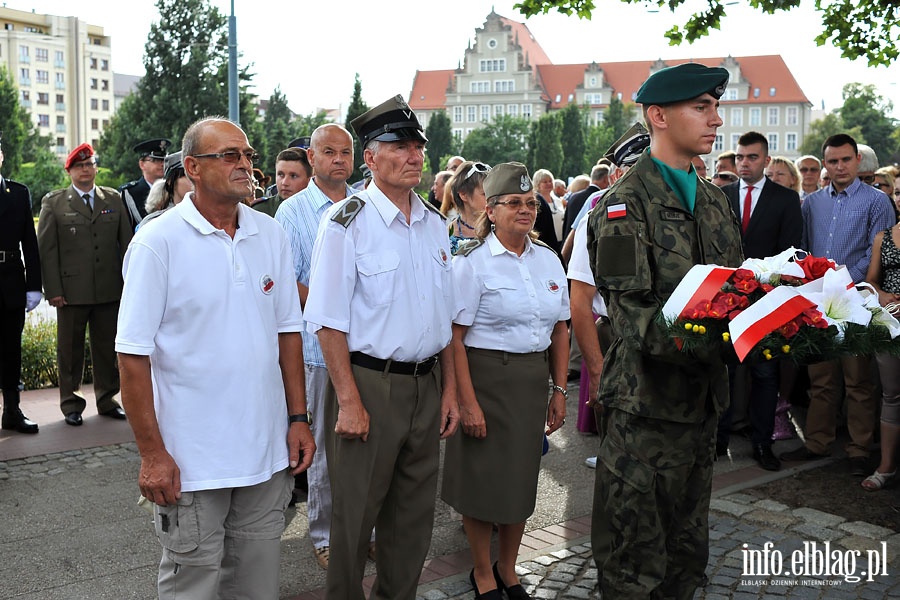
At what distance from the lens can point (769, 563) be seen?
5148 mm

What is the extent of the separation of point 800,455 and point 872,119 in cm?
9666

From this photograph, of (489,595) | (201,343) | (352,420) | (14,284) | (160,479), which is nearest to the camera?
(160,479)

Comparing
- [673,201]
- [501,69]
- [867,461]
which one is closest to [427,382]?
[673,201]

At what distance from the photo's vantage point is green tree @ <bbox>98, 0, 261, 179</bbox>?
5931cm

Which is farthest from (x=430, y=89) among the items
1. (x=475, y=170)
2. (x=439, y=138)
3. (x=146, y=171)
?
(x=475, y=170)

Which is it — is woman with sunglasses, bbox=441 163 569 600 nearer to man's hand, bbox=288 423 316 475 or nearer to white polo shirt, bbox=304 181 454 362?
white polo shirt, bbox=304 181 454 362

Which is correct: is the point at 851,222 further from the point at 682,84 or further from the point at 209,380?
the point at 209,380

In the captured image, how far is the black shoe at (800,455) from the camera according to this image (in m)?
7.46

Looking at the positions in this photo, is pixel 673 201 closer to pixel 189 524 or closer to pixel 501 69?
pixel 189 524

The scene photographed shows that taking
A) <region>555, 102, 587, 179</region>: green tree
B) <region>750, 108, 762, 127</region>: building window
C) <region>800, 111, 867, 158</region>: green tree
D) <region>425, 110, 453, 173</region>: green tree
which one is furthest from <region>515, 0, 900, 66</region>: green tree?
<region>750, 108, 762, 127</region>: building window

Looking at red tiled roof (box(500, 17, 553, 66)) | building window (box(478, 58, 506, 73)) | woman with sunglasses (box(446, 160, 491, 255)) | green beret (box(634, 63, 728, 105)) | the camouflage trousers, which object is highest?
red tiled roof (box(500, 17, 553, 66))

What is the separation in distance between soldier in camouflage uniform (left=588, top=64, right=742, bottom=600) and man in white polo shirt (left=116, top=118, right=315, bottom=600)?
1.34m

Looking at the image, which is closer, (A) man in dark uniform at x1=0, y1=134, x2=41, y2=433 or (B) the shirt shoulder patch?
(B) the shirt shoulder patch

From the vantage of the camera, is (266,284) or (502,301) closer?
(266,284)
